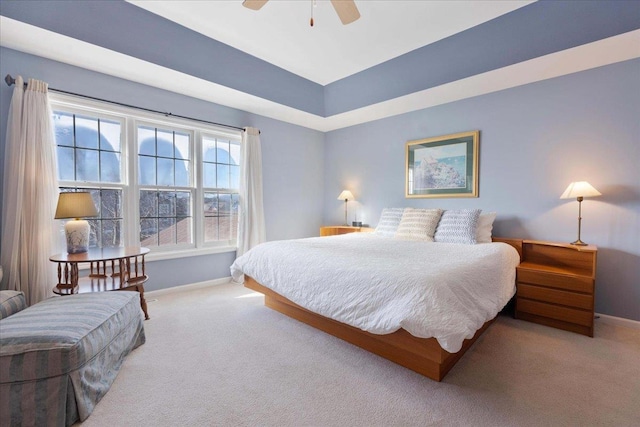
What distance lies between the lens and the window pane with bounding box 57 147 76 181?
2.79 metres

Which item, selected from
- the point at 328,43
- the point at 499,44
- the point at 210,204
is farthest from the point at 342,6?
the point at 210,204

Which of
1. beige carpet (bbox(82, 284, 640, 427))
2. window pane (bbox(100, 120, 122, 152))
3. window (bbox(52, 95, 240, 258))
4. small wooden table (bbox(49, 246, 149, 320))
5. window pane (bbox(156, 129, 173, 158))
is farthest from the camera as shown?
window pane (bbox(156, 129, 173, 158))

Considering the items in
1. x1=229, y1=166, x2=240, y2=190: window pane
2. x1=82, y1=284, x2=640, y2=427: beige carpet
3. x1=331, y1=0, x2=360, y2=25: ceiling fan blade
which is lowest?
x1=82, y1=284, x2=640, y2=427: beige carpet

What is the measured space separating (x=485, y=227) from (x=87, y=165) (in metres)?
4.34

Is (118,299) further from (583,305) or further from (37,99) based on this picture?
(583,305)

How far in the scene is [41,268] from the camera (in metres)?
2.50

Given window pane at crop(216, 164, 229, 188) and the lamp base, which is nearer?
the lamp base

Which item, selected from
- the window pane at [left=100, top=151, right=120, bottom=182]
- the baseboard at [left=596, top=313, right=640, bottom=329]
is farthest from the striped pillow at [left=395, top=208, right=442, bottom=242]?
the window pane at [left=100, top=151, right=120, bottom=182]

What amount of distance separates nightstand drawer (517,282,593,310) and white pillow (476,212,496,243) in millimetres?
579

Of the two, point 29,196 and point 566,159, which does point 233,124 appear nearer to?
point 29,196

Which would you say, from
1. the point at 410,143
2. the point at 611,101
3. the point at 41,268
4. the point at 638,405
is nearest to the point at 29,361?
the point at 41,268

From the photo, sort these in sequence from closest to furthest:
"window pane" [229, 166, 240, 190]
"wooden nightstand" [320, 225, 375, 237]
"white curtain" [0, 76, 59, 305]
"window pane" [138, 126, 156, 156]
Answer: "white curtain" [0, 76, 59, 305] → "window pane" [138, 126, 156, 156] → "window pane" [229, 166, 240, 190] → "wooden nightstand" [320, 225, 375, 237]

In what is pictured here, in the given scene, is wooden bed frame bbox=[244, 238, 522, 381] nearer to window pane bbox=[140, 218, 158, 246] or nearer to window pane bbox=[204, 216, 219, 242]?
window pane bbox=[204, 216, 219, 242]

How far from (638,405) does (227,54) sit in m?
4.43
